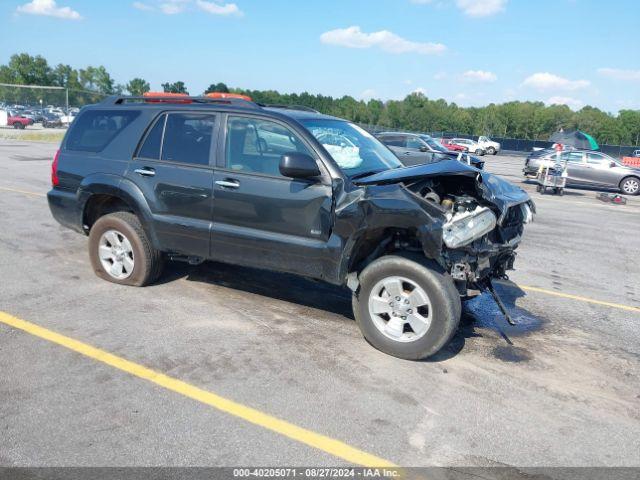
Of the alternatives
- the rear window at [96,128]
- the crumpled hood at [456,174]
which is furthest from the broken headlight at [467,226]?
the rear window at [96,128]

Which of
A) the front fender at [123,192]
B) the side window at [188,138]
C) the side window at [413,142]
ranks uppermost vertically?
the side window at [413,142]

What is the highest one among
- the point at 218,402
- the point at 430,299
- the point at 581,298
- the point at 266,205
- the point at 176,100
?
the point at 176,100

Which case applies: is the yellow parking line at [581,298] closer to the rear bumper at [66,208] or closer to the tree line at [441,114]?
the rear bumper at [66,208]

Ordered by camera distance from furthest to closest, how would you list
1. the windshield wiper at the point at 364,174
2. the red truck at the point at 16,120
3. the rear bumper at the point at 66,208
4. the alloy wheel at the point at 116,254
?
the red truck at the point at 16,120 → the rear bumper at the point at 66,208 → the alloy wheel at the point at 116,254 → the windshield wiper at the point at 364,174

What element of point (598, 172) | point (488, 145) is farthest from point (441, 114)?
point (598, 172)

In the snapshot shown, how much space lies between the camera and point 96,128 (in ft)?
18.9

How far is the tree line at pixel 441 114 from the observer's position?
97.4 meters

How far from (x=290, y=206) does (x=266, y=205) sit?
0.23 meters

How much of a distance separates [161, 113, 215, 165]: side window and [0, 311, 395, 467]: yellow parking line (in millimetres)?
1907

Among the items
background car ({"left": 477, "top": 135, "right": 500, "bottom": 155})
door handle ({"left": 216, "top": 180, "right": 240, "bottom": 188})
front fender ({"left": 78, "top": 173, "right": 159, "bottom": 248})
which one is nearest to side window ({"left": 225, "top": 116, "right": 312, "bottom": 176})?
door handle ({"left": 216, "top": 180, "right": 240, "bottom": 188})

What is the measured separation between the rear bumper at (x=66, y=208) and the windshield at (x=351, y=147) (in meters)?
2.68

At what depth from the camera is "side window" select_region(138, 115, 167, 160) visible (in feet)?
17.4

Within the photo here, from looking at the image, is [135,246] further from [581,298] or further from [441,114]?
[441,114]

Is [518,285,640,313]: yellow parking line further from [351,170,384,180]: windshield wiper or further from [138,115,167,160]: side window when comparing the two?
[138,115,167,160]: side window
